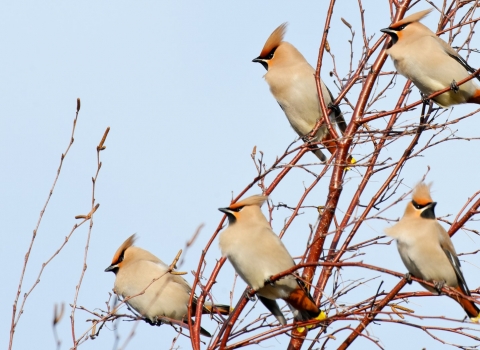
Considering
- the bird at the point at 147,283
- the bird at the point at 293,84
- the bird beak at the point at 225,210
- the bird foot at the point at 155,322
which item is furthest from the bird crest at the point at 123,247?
the bird beak at the point at 225,210

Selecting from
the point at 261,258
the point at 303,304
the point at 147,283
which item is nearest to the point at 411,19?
the point at 261,258

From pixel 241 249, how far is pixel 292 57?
253 centimetres

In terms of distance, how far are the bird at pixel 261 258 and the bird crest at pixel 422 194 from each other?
82cm

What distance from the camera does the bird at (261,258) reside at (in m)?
4.03

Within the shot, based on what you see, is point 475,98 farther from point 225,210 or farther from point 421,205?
point 225,210

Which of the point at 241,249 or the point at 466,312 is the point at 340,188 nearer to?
the point at 241,249

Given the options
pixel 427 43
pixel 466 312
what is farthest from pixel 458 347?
pixel 427 43

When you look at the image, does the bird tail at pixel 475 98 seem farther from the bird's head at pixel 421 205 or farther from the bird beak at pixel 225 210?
the bird beak at pixel 225 210

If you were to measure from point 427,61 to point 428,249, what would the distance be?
1296 mm

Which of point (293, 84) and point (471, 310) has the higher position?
point (293, 84)

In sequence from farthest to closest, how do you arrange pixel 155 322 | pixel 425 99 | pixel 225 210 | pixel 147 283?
pixel 155 322, pixel 147 283, pixel 425 99, pixel 225 210

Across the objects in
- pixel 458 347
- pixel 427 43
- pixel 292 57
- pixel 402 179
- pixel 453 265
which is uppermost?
pixel 292 57

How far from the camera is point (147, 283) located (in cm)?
564

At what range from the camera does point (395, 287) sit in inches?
146
